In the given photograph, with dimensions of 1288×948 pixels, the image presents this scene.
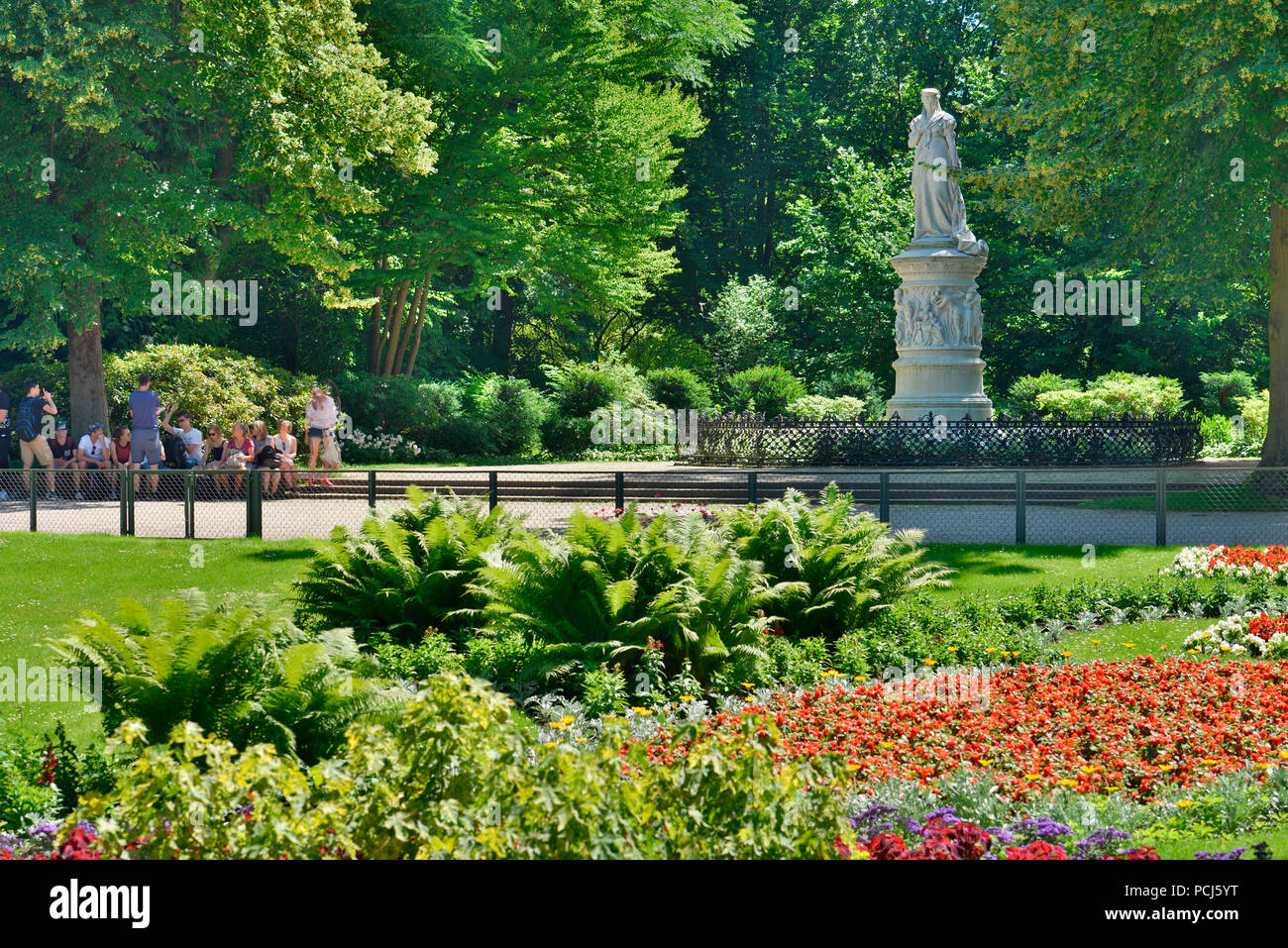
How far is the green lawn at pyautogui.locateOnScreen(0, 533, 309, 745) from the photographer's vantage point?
34.1 feet

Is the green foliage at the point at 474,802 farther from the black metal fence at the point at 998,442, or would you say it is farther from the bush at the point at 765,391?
the bush at the point at 765,391

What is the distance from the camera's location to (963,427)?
Answer: 23.0 meters

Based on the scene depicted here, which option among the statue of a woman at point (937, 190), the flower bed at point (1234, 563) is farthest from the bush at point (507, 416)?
the flower bed at point (1234, 563)

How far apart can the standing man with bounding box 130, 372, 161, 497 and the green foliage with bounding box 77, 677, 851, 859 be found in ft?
63.6

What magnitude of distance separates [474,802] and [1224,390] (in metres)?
39.2

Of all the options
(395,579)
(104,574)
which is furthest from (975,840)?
(104,574)

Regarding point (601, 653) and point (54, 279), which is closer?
point (601, 653)

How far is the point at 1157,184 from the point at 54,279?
21043mm

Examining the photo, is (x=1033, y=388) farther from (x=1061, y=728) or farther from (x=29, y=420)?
(x=1061, y=728)

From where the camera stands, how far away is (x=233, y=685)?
590cm

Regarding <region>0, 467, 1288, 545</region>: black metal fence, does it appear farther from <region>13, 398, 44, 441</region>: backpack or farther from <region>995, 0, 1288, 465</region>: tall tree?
<region>13, 398, 44, 441</region>: backpack

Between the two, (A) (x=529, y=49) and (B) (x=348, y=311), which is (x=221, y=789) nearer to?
(A) (x=529, y=49)

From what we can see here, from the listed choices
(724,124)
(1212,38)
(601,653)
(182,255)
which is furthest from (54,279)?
(724,124)

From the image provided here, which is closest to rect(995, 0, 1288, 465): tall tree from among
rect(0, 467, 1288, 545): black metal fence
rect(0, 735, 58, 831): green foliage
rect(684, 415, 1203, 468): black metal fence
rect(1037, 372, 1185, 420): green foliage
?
rect(684, 415, 1203, 468): black metal fence
